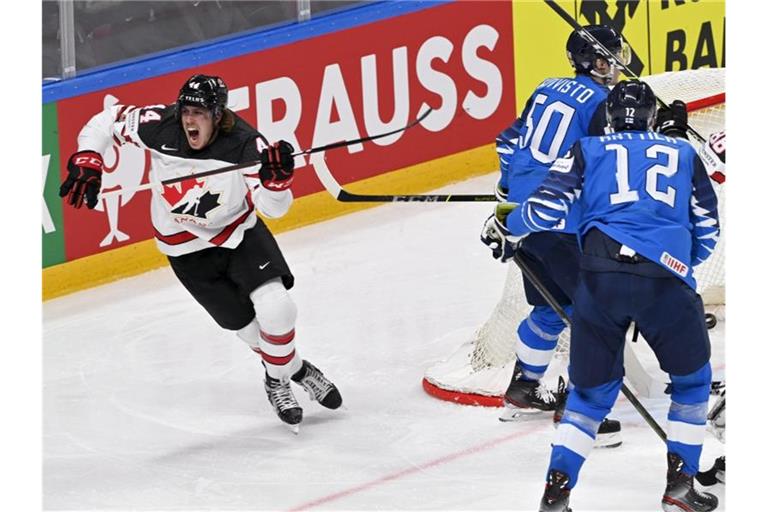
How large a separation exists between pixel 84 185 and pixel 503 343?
4.38ft

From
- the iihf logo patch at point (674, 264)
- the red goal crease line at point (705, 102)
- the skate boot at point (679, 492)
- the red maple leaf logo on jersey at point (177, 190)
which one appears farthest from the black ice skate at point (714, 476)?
the red maple leaf logo on jersey at point (177, 190)

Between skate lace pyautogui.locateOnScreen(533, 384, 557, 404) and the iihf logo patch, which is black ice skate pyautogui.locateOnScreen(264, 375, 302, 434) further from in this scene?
the iihf logo patch

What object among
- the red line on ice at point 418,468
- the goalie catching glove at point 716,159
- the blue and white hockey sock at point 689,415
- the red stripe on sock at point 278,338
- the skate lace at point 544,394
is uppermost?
the goalie catching glove at point 716,159

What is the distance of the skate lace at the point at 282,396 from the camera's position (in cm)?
493

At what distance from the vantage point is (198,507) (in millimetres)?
4352

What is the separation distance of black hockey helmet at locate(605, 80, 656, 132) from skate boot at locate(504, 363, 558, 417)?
1095 millimetres

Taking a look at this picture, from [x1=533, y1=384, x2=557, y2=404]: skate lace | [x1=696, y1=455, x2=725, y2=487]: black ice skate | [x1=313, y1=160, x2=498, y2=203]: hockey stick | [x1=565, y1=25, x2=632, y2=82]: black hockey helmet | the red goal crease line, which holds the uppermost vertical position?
[x1=565, y1=25, x2=632, y2=82]: black hockey helmet

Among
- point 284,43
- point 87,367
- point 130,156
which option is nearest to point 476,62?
point 284,43

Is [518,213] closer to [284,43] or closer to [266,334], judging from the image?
[266,334]

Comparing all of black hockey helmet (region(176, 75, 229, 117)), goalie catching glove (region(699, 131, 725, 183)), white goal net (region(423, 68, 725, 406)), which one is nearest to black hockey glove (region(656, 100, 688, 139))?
goalie catching glove (region(699, 131, 725, 183))

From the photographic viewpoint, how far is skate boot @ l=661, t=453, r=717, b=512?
3.97 metres

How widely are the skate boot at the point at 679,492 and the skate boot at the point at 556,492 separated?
10.3 inches

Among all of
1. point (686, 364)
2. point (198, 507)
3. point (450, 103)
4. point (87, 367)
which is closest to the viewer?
point (686, 364)

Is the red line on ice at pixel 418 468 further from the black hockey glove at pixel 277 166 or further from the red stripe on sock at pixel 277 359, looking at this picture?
the black hockey glove at pixel 277 166
